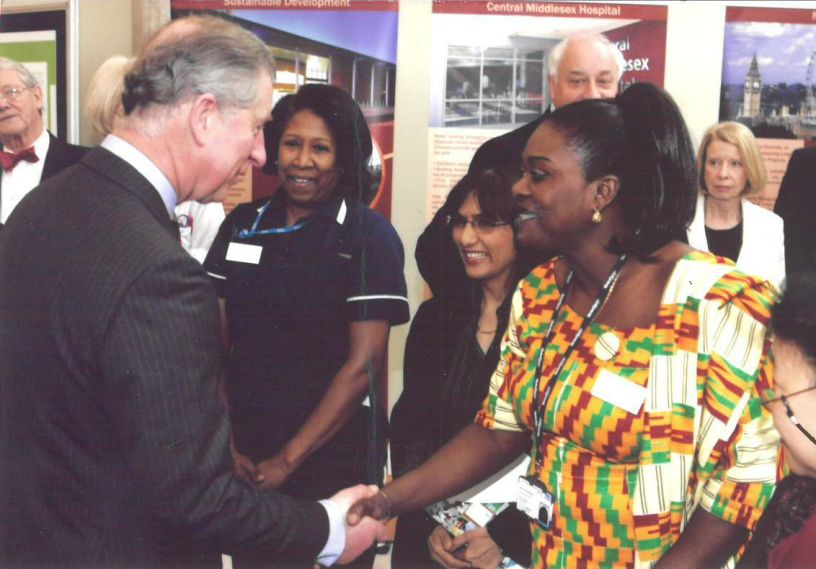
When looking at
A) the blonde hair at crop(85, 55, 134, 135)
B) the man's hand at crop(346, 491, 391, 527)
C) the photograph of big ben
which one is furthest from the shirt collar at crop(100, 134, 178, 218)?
the photograph of big ben

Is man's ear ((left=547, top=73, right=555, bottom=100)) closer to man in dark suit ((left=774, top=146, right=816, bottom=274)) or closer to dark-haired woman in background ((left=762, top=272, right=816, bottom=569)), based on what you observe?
man in dark suit ((left=774, top=146, right=816, bottom=274))

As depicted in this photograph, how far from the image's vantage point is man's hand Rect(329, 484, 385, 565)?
1.60 m

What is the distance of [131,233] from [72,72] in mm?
2059

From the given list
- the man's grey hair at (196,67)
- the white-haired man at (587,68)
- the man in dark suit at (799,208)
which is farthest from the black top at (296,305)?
the man in dark suit at (799,208)

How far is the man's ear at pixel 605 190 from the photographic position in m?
1.46

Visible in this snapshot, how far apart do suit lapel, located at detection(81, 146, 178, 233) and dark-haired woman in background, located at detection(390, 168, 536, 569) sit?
41.4 inches

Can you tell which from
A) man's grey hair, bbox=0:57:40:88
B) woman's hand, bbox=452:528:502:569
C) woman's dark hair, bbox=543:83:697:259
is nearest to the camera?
woman's dark hair, bbox=543:83:697:259

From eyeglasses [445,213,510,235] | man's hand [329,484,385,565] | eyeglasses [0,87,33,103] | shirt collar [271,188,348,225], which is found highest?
eyeglasses [0,87,33,103]

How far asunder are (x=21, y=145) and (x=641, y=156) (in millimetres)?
2370

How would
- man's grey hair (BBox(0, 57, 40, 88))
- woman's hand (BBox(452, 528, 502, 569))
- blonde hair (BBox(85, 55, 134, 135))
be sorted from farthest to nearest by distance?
man's grey hair (BBox(0, 57, 40, 88)) < blonde hair (BBox(85, 55, 134, 135)) < woman's hand (BBox(452, 528, 502, 569))

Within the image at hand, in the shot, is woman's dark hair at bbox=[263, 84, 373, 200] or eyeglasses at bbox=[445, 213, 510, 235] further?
woman's dark hair at bbox=[263, 84, 373, 200]

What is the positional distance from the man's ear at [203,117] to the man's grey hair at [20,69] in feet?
5.83

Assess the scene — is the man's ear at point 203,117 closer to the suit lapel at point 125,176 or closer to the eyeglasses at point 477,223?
the suit lapel at point 125,176

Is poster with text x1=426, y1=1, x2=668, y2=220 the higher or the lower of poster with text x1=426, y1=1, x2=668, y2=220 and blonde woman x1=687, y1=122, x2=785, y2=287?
the higher
